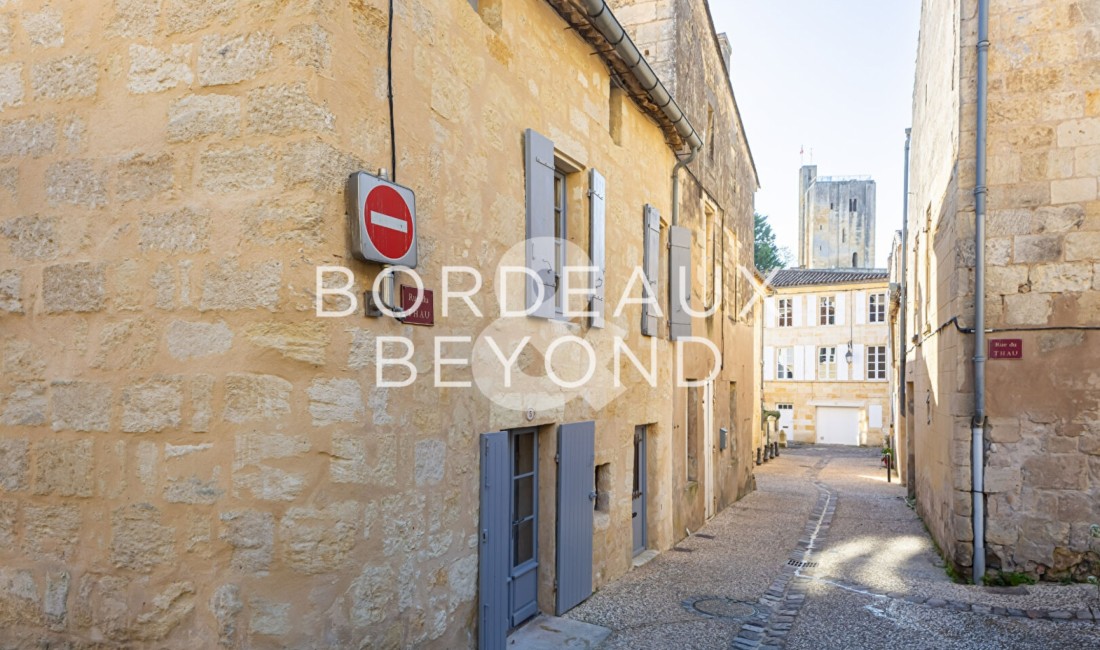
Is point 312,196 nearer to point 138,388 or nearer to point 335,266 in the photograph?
point 335,266

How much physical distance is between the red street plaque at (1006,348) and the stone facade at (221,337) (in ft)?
16.5

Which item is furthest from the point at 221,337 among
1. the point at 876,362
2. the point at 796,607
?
the point at 876,362

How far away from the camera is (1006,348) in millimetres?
6516

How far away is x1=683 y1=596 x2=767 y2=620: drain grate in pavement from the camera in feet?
19.5

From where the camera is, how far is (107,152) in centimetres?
339

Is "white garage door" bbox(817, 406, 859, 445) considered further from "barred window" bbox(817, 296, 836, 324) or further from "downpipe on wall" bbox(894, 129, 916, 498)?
"downpipe on wall" bbox(894, 129, 916, 498)

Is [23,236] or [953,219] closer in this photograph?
[23,236]

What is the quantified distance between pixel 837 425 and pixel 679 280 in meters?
21.7

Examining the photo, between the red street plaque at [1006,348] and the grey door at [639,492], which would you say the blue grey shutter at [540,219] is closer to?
the grey door at [639,492]

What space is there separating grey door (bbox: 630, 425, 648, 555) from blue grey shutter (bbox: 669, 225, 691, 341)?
4.35 feet

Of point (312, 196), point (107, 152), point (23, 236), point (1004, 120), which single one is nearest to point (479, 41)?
point (312, 196)

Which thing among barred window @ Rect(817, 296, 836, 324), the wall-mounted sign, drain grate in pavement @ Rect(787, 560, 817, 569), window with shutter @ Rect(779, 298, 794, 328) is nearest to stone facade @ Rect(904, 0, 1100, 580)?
drain grate in pavement @ Rect(787, 560, 817, 569)

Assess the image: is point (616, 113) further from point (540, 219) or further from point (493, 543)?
point (493, 543)

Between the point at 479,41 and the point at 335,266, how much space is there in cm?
193
